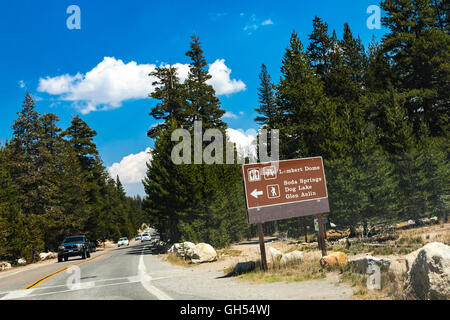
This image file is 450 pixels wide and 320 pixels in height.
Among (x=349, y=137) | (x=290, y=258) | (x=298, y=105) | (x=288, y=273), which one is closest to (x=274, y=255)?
(x=290, y=258)

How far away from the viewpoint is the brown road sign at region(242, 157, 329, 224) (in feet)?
42.0

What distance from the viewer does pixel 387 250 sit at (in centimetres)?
1506

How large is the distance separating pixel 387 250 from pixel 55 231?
41.4 m

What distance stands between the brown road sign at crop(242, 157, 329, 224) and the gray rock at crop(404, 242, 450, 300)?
20.8ft

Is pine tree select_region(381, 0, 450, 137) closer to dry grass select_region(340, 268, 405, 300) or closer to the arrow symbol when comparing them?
the arrow symbol

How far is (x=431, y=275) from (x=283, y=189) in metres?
7.14

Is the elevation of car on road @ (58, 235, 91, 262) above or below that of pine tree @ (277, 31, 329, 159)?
below

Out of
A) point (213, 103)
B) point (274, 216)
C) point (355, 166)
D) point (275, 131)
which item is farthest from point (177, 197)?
point (213, 103)

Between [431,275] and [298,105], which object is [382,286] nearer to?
[431,275]

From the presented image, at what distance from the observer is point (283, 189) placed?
13180mm

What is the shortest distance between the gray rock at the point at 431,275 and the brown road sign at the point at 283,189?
6331mm

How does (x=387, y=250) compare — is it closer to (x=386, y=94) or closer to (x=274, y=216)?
(x=274, y=216)

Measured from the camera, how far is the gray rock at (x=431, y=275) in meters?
6.12

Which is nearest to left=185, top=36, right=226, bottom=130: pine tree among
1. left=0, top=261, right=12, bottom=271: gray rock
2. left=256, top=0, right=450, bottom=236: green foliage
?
left=256, top=0, right=450, bottom=236: green foliage
